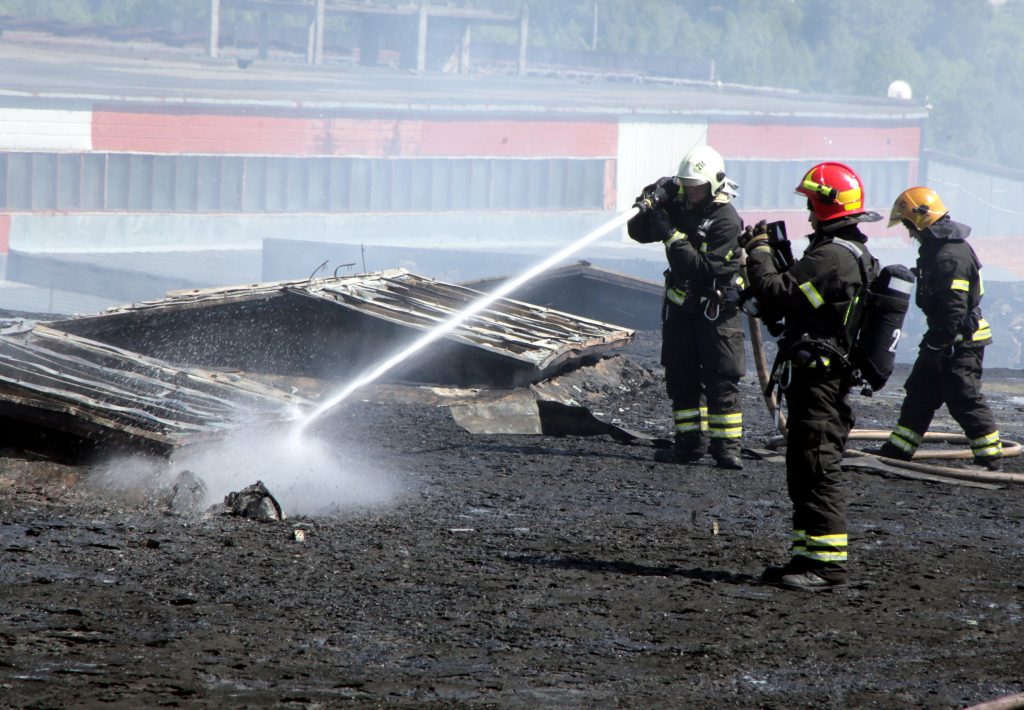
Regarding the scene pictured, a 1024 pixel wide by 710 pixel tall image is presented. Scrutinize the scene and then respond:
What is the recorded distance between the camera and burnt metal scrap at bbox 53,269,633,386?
29.8 ft

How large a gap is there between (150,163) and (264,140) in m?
2.76

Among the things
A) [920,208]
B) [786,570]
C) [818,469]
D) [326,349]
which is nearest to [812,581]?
[786,570]

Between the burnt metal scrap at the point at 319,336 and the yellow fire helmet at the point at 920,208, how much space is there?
290 cm

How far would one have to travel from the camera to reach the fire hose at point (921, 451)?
6.62m

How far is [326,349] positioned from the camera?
372 inches

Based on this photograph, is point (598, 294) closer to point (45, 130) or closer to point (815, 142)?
point (45, 130)

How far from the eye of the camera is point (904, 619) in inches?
174

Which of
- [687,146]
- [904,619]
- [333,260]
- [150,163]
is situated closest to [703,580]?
[904,619]

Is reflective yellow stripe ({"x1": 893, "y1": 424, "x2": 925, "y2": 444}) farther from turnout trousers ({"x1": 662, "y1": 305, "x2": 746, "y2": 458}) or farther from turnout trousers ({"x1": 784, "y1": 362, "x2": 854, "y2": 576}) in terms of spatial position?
turnout trousers ({"x1": 784, "y1": 362, "x2": 854, "y2": 576})

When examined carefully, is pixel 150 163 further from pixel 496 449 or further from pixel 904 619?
pixel 904 619

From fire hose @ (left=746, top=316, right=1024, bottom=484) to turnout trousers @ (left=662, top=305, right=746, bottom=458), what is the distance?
0.56ft

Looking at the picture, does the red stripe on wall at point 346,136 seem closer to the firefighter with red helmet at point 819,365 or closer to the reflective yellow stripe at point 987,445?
the reflective yellow stripe at point 987,445

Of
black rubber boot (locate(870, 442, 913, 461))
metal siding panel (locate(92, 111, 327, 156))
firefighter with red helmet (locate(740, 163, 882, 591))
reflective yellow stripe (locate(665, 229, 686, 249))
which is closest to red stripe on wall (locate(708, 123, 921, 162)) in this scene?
metal siding panel (locate(92, 111, 327, 156))

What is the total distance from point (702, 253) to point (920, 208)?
4.47 feet
